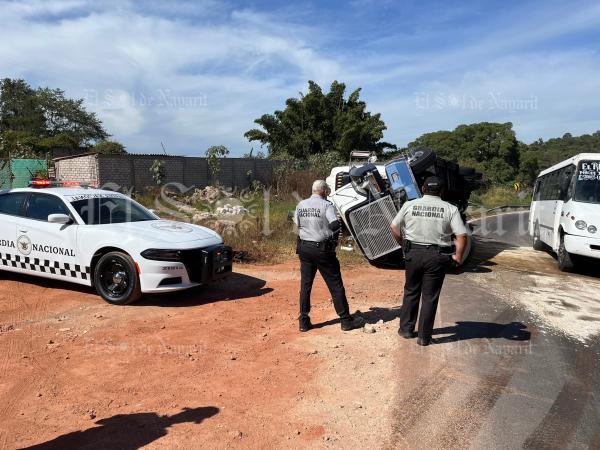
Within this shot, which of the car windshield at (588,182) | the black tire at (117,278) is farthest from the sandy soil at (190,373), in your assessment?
the car windshield at (588,182)

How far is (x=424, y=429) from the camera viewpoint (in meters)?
3.50

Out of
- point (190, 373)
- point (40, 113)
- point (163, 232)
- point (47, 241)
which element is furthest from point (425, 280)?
point (40, 113)

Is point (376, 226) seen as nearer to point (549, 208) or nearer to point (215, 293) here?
point (215, 293)

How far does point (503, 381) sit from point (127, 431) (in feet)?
10.3

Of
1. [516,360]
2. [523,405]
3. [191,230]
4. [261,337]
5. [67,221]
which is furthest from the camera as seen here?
[191,230]

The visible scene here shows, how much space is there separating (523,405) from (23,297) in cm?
629

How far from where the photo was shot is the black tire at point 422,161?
9.48 m

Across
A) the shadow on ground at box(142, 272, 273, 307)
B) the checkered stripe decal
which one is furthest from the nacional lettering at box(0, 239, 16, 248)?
the shadow on ground at box(142, 272, 273, 307)

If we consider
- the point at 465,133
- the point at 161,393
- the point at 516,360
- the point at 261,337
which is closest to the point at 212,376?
the point at 161,393

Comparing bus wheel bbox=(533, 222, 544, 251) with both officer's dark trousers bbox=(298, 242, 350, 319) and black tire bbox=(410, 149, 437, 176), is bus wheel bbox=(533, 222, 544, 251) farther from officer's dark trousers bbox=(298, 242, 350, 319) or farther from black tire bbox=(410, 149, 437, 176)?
officer's dark trousers bbox=(298, 242, 350, 319)

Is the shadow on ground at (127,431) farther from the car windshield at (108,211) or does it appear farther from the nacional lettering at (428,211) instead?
the car windshield at (108,211)

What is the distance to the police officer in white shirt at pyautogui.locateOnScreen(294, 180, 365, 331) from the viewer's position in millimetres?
5395

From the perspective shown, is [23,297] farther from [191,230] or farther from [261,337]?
[261,337]

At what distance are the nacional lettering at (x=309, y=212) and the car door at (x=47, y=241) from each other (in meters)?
3.17
